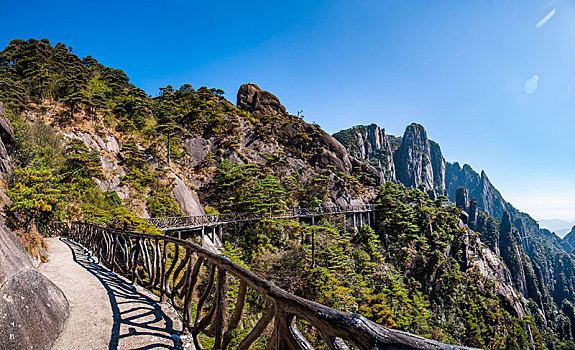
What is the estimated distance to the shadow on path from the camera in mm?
2758

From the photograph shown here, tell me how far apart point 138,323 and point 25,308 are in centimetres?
115

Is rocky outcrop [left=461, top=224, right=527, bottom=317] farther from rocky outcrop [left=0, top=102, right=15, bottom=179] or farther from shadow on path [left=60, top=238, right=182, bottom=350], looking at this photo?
rocky outcrop [left=0, top=102, right=15, bottom=179]

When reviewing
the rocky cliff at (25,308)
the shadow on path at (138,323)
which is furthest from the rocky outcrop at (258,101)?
the rocky cliff at (25,308)

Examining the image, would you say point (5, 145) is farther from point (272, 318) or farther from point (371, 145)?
point (371, 145)

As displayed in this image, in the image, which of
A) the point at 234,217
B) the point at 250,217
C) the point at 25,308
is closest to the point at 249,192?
the point at 250,217

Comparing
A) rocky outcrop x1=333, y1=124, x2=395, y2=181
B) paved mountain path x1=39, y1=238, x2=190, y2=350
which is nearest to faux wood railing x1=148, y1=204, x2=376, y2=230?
paved mountain path x1=39, y1=238, x2=190, y2=350

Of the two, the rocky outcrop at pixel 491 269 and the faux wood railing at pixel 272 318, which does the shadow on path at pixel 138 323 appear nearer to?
the faux wood railing at pixel 272 318

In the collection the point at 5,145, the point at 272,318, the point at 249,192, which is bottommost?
the point at 272,318

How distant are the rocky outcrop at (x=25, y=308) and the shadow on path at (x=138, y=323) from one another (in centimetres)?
63

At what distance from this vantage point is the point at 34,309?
2646 millimetres

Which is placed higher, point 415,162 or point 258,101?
point 258,101

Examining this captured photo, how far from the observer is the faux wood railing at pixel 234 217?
15531 mm

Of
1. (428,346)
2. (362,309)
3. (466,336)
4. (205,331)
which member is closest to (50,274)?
(205,331)

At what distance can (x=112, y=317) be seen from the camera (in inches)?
132
